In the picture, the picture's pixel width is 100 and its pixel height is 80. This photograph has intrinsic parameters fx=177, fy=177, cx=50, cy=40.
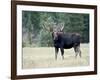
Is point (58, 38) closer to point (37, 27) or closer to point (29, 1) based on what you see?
point (37, 27)

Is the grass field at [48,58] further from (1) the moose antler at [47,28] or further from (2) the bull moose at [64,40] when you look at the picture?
(1) the moose antler at [47,28]

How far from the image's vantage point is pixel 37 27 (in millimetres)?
1797

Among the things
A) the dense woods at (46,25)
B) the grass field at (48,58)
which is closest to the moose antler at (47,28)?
the dense woods at (46,25)

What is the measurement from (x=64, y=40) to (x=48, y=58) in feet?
0.85

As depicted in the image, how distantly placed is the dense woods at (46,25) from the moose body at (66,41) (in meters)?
0.05

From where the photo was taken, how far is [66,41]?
1893 millimetres

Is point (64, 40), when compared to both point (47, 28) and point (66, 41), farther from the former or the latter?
point (47, 28)

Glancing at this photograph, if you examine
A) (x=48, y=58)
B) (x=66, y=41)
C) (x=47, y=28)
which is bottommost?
(x=48, y=58)

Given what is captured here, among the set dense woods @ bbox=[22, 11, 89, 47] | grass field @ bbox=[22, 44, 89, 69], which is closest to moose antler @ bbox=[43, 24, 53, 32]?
dense woods @ bbox=[22, 11, 89, 47]

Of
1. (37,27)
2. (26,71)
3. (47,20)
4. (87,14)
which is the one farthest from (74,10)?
(26,71)

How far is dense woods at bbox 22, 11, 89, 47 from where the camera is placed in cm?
176

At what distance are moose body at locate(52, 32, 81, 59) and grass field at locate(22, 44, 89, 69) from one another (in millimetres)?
40

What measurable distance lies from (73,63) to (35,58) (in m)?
0.42

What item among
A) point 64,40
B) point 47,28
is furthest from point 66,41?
Answer: point 47,28
